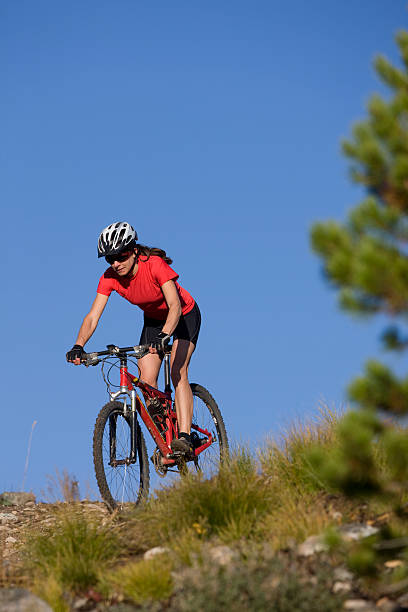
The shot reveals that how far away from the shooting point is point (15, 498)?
11484 millimetres

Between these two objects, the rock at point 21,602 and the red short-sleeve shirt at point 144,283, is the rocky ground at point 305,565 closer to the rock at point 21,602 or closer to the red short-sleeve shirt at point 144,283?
the rock at point 21,602

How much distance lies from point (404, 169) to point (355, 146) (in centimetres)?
42

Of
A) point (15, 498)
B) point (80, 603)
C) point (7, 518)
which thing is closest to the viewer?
point (80, 603)

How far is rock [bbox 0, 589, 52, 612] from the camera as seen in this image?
5332 mm

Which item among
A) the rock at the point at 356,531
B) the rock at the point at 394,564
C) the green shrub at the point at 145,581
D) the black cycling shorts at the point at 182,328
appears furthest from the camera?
the black cycling shorts at the point at 182,328

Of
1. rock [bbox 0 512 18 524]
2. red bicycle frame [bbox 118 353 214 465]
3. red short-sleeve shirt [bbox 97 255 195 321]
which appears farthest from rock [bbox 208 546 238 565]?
rock [bbox 0 512 18 524]

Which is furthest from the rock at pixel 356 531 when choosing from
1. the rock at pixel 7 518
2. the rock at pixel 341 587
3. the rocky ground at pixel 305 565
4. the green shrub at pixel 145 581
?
the rock at pixel 7 518

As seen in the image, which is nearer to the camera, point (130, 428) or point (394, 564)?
point (394, 564)

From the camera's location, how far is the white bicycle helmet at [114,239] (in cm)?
829

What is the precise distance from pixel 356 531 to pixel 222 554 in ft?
3.41

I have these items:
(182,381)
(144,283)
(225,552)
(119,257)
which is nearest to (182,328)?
(182,381)

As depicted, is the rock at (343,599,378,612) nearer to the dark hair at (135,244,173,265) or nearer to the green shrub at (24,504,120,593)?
the green shrub at (24,504,120,593)

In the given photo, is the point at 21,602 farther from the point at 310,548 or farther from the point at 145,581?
the point at 310,548

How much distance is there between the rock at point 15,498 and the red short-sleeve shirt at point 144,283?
4201mm
